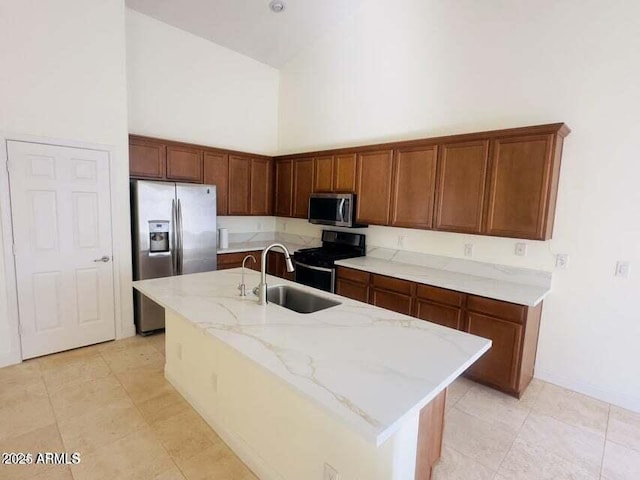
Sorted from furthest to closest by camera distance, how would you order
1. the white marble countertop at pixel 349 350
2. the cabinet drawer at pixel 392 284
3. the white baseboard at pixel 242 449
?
1. the cabinet drawer at pixel 392 284
2. the white baseboard at pixel 242 449
3. the white marble countertop at pixel 349 350

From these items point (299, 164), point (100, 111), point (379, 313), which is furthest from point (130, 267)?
point (379, 313)

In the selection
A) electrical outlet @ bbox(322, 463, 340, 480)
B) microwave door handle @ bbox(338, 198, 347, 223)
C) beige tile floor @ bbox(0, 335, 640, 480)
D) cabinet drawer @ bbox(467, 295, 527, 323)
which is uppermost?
microwave door handle @ bbox(338, 198, 347, 223)

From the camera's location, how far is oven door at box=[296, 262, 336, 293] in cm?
377

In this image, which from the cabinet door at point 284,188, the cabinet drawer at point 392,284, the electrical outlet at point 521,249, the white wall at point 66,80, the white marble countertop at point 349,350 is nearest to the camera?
the white marble countertop at point 349,350

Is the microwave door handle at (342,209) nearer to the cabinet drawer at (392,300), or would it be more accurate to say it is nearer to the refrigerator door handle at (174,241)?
the cabinet drawer at (392,300)

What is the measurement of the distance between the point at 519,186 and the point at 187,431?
308 cm

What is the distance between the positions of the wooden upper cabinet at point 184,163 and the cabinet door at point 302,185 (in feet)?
4.14

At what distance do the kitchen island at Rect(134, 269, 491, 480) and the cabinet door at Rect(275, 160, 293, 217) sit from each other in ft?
8.46

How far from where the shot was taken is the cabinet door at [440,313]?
2.88 meters

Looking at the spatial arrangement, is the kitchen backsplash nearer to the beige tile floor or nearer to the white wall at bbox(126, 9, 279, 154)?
the beige tile floor

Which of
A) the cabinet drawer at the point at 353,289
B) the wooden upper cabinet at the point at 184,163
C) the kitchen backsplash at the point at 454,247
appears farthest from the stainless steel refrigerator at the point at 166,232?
the kitchen backsplash at the point at 454,247

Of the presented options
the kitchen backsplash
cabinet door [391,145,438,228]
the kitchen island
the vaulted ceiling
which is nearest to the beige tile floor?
the kitchen island

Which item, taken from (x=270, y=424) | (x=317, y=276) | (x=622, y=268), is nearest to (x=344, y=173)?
(x=317, y=276)

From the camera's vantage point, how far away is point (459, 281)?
9.94ft
